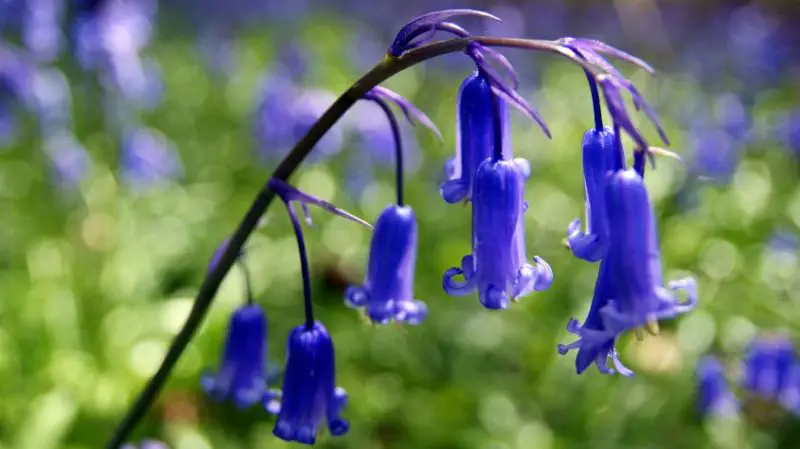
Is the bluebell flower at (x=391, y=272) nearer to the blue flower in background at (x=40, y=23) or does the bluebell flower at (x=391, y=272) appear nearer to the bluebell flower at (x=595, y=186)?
the bluebell flower at (x=595, y=186)

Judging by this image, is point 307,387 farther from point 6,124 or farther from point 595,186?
point 6,124

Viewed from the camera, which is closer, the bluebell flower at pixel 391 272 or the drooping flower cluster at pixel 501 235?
the drooping flower cluster at pixel 501 235

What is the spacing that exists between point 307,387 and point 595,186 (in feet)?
2.67

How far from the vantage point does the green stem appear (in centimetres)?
153

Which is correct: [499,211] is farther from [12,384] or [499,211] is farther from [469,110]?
[12,384]

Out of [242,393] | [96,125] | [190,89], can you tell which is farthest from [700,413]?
[190,89]

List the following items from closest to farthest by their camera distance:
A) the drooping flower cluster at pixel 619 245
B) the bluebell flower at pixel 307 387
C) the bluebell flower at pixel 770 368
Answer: the drooping flower cluster at pixel 619 245
the bluebell flower at pixel 307 387
the bluebell flower at pixel 770 368

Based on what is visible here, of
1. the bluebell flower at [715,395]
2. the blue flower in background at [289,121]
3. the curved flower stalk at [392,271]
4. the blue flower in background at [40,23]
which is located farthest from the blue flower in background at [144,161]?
the curved flower stalk at [392,271]

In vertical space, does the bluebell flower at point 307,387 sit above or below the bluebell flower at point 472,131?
below

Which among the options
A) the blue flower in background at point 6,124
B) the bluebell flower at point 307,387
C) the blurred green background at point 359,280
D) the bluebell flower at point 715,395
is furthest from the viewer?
the blue flower in background at point 6,124

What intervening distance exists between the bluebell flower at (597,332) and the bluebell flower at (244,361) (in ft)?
3.04

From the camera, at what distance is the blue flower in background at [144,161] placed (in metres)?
5.33

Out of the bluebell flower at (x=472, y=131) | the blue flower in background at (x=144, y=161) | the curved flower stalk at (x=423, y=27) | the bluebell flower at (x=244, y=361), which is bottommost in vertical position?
the bluebell flower at (x=244, y=361)

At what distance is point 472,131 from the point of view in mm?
1669
